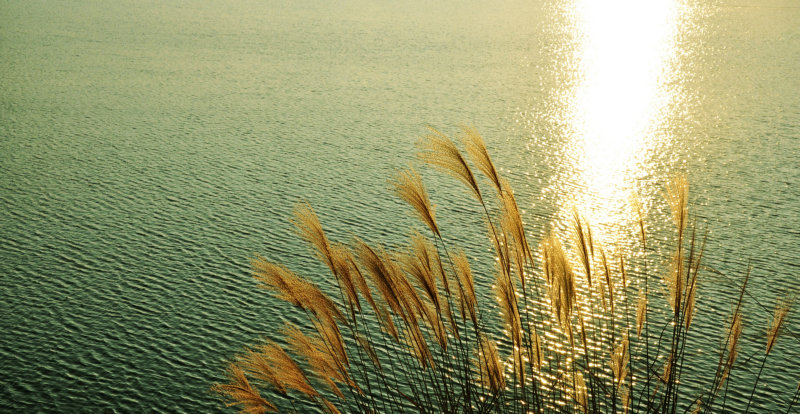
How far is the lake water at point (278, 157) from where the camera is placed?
2271 mm

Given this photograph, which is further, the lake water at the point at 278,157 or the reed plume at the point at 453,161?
the lake water at the point at 278,157

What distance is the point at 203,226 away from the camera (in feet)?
10.1

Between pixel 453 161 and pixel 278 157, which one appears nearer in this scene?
pixel 453 161

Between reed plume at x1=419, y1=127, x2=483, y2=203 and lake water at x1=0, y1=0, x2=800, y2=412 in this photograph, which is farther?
lake water at x1=0, y1=0, x2=800, y2=412

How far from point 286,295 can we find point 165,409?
3.25 ft

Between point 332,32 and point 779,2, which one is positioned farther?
point 779,2

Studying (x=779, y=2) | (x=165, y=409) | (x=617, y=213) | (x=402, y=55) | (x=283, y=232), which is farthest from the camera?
(x=779, y=2)

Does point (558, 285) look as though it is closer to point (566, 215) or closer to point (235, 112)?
point (566, 215)

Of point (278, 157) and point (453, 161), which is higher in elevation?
point (453, 161)

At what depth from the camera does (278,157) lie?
12.9 feet

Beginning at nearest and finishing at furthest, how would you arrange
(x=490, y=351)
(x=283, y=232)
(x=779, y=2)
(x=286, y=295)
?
(x=286, y=295)
(x=490, y=351)
(x=283, y=232)
(x=779, y=2)

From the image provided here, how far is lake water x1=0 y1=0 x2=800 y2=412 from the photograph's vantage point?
2271mm

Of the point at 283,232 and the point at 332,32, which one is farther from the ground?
the point at 332,32

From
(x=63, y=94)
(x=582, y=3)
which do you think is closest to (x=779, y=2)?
(x=582, y=3)
